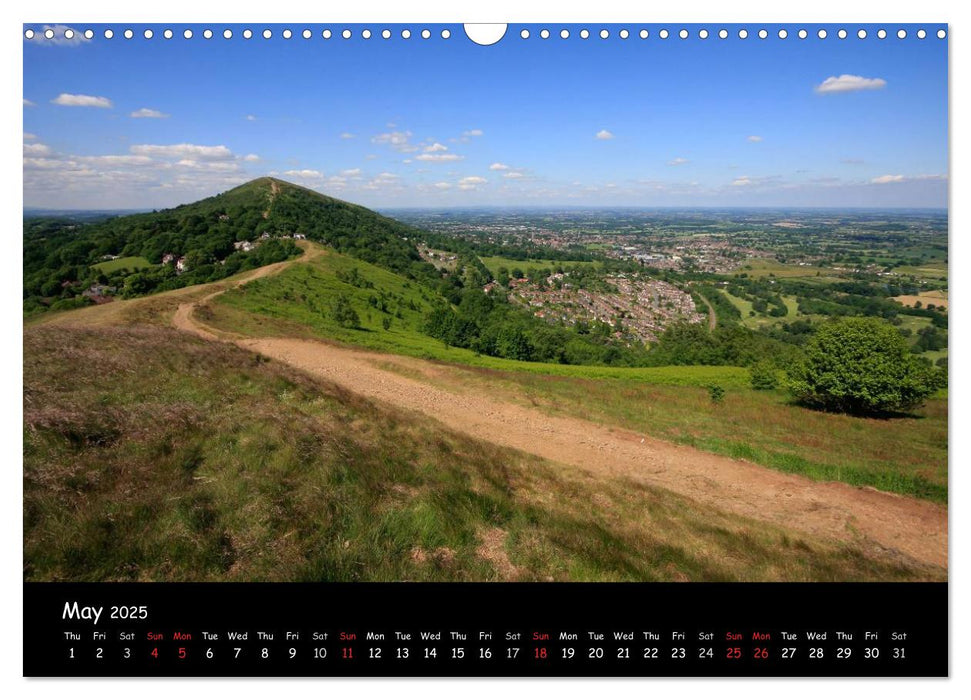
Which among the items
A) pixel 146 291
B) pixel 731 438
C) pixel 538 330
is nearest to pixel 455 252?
pixel 538 330

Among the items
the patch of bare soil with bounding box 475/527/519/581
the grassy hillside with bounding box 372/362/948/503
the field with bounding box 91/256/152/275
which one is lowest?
the grassy hillside with bounding box 372/362/948/503

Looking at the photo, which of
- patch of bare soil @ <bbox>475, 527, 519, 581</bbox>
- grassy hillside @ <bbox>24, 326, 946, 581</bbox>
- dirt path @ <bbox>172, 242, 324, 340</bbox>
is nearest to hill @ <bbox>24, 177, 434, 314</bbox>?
dirt path @ <bbox>172, 242, 324, 340</bbox>

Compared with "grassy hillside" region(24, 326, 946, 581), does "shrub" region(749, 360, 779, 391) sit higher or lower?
lower

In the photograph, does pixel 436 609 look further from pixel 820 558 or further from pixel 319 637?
pixel 820 558

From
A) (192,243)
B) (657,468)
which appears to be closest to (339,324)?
(192,243)

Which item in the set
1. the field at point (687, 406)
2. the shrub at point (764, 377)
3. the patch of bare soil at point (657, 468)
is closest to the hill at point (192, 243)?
the field at point (687, 406)

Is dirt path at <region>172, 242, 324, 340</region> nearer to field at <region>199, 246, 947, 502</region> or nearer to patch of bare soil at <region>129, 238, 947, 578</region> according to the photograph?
patch of bare soil at <region>129, 238, 947, 578</region>
